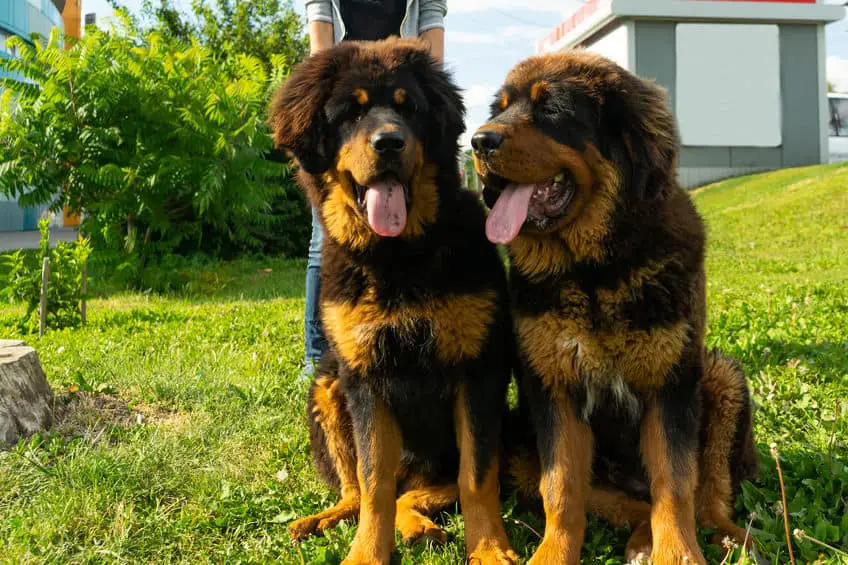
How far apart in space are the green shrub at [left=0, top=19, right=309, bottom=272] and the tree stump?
17.4 feet

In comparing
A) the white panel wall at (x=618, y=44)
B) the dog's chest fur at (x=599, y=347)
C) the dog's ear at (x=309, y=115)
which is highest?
the white panel wall at (x=618, y=44)

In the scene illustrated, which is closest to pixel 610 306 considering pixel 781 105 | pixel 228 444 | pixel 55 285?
pixel 228 444

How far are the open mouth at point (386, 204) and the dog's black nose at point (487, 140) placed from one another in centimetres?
46

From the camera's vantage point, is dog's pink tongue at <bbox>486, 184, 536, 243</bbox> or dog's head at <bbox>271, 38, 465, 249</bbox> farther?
dog's head at <bbox>271, 38, 465, 249</bbox>

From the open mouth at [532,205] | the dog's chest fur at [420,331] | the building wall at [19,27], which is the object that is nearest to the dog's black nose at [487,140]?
the open mouth at [532,205]

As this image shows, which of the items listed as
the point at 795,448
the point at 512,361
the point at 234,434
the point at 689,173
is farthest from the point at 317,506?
the point at 689,173

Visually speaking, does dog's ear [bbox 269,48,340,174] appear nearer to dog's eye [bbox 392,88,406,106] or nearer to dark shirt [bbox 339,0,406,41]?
dog's eye [bbox 392,88,406,106]

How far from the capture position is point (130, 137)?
9461mm

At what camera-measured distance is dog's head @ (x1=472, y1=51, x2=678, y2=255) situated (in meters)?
2.92

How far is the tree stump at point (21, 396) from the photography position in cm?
393

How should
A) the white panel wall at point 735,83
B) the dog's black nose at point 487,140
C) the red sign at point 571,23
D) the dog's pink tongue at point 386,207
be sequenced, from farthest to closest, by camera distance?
the red sign at point 571,23, the white panel wall at point 735,83, the dog's pink tongue at point 386,207, the dog's black nose at point 487,140

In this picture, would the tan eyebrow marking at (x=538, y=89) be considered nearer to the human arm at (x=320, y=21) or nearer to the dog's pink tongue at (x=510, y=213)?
the dog's pink tongue at (x=510, y=213)

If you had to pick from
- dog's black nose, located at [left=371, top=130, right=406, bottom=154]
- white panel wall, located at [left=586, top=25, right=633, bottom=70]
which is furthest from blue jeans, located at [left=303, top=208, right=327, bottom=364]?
white panel wall, located at [left=586, top=25, right=633, bottom=70]

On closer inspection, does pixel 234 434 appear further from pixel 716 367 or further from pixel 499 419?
pixel 716 367
